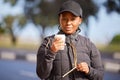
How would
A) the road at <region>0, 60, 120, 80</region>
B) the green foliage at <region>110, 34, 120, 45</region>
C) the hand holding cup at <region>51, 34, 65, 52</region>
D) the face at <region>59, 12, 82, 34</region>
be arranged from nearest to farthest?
the hand holding cup at <region>51, 34, 65, 52</region> → the face at <region>59, 12, 82, 34</region> → the green foliage at <region>110, 34, 120, 45</region> → the road at <region>0, 60, 120, 80</region>

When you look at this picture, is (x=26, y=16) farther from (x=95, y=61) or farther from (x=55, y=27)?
(x=95, y=61)

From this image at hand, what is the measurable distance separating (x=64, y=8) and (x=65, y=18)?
45mm

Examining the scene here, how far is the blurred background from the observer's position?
2020mm

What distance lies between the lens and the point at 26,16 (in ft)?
6.84

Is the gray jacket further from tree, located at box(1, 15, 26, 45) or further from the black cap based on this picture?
tree, located at box(1, 15, 26, 45)

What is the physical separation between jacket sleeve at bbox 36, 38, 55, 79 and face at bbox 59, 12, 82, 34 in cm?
10

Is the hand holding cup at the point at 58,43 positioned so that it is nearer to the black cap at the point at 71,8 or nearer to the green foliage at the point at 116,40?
the black cap at the point at 71,8

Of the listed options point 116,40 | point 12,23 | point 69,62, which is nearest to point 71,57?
point 69,62

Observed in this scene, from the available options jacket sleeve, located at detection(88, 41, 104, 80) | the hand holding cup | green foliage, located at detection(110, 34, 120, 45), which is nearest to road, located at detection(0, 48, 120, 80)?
green foliage, located at detection(110, 34, 120, 45)

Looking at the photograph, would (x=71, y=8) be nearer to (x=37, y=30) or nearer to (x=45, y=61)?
(x=45, y=61)

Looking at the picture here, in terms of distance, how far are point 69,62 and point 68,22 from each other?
A: 0.17 m

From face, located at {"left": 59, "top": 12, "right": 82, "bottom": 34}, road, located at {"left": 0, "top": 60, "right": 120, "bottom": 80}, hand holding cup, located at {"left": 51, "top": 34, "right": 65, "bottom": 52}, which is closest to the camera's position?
hand holding cup, located at {"left": 51, "top": 34, "right": 65, "bottom": 52}

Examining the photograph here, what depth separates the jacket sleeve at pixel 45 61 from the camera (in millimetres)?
974

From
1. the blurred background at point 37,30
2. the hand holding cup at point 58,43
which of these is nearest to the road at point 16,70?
the blurred background at point 37,30
